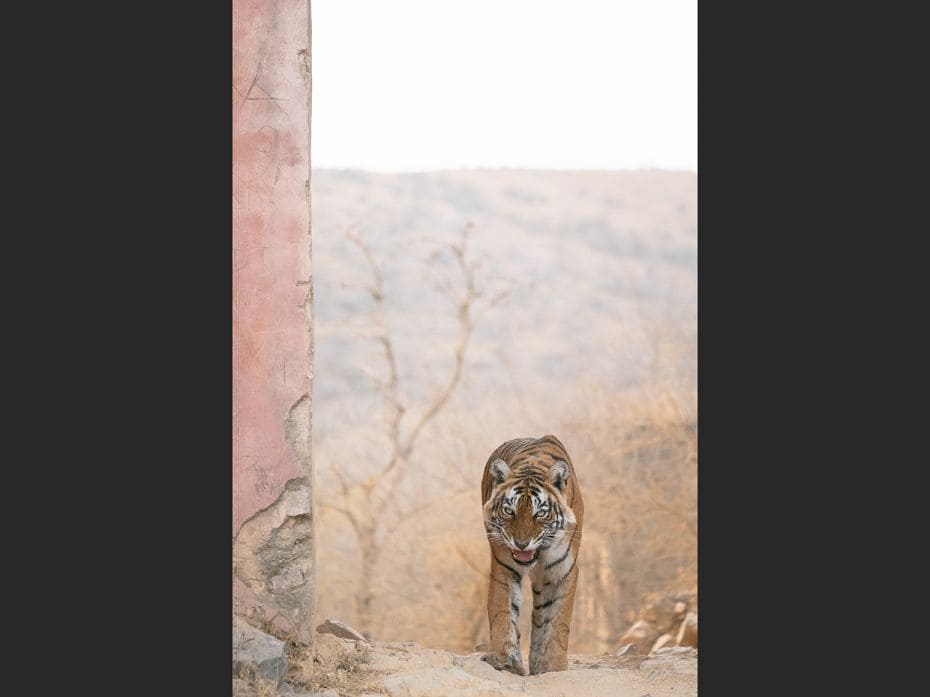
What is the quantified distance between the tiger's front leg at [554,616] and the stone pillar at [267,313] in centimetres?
138

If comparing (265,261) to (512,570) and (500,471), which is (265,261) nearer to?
(500,471)

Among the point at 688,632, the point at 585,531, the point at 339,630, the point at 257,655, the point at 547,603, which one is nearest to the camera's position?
the point at 257,655

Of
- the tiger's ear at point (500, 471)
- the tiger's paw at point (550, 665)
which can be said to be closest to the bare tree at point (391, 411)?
the tiger's ear at point (500, 471)

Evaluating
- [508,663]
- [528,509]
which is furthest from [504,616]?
[528,509]

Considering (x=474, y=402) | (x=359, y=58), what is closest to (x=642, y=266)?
(x=474, y=402)

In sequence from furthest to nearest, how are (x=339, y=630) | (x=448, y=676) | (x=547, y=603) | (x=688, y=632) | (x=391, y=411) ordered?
(x=391, y=411), (x=339, y=630), (x=688, y=632), (x=547, y=603), (x=448, y=676)

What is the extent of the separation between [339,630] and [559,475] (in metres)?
1.58

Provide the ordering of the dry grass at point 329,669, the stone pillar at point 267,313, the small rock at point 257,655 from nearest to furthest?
1. the small rock at point 257,655
2. the dry grass at point 329,669
3. the stone pillar at point 267,313

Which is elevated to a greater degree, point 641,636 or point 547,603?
point 547,603

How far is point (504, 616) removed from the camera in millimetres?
8039

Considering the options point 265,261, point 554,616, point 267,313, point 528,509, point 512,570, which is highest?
point 265,261

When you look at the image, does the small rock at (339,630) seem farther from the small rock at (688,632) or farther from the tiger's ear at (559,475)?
the small rock at (688,632)

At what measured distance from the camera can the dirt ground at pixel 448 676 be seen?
7.66 meters

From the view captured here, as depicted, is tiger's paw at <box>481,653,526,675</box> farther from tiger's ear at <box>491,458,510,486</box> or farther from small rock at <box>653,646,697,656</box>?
tiger's ear at <box>491,458,510,486</box>
